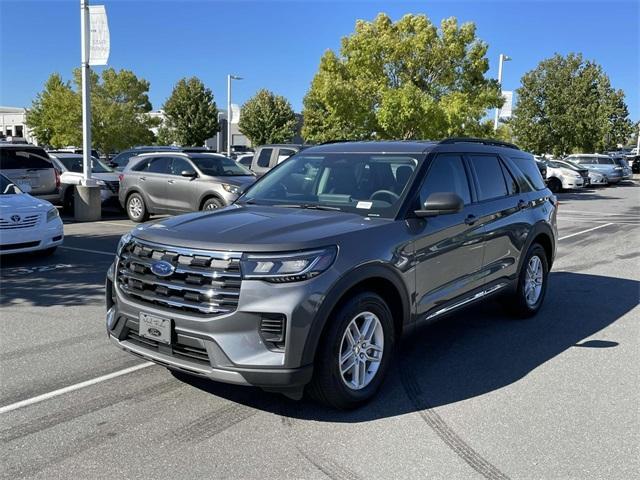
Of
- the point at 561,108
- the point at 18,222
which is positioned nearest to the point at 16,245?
the point at 18,222

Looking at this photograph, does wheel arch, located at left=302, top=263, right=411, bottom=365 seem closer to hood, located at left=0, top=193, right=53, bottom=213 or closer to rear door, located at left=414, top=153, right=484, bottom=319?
rear door, located at left=414, top=153, right=484, bottom=319

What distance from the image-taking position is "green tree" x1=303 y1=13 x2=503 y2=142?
20.0 metres

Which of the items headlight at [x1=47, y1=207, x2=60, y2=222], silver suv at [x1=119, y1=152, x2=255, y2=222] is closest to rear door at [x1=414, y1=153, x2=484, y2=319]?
headlight at [x1=47, y1=207, x2=60, y2=222]

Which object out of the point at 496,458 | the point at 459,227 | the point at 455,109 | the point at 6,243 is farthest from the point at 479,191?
the point at 455,109

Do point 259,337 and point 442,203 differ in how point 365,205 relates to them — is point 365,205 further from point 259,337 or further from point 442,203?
point 259,337

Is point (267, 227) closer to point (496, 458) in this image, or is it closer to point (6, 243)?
point (496, 458)

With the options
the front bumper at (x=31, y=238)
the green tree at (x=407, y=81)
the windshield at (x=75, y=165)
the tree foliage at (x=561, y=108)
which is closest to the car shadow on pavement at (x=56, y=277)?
the front bumper at (x=31, y=238)

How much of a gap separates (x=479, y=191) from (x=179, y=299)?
3.00 m

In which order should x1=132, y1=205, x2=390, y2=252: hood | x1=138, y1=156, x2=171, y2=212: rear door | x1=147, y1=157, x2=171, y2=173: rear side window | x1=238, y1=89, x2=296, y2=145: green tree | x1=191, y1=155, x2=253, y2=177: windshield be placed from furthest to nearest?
x1=238, y1=89, x2=296, y2=145: green tree < x1=147, y1=157, x2=171, y2=173: rear side window < x1=138, y1=156, x2=171, y2=212: rear door < x1=191, y1=155, x2=253, y2=177: windshield < x1=132, y1=205, x2=390, y2=252: hood

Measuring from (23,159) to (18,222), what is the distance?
533 centimetres

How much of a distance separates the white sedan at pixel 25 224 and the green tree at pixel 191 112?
4406cm

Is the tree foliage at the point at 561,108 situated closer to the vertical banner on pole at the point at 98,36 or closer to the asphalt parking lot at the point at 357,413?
the vertical banner on pole at the point at 98,36

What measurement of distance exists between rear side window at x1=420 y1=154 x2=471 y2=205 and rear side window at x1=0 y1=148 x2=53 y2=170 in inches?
439

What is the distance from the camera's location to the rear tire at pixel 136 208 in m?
14.3
